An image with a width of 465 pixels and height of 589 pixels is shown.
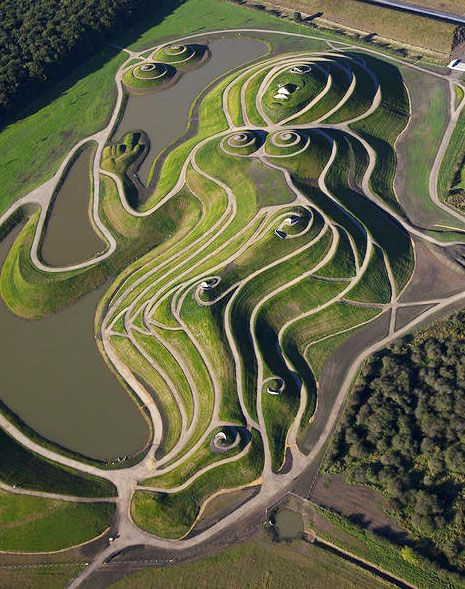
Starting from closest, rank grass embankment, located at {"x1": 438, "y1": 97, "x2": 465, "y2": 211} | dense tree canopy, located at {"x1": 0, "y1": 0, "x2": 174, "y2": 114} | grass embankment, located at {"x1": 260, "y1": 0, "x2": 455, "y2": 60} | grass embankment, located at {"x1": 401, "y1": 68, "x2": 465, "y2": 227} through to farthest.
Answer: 1. grass embankment, located at {"x1": 401, "y1": 68, "x2": 465, "y2": 227}
2. grass embankment, located at {"x1": 438, "y1": 97, "x2": 465, "y2": 211}
3. dense tree canopy, located at {"x1": 0, "y1": 0, "x2": 174, "y2": 114}
4. grass embankment, located at {"x1": 260, "y1": 0, "x2": 455, "y2": 60}

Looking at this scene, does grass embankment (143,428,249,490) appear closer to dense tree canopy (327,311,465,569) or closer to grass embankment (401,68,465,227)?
dense tree canopy (327,311,465,569)

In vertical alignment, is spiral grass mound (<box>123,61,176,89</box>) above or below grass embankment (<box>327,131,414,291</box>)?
above

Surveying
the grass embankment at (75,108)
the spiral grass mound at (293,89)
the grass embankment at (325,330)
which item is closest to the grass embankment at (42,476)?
the grass embankment at (325,330)

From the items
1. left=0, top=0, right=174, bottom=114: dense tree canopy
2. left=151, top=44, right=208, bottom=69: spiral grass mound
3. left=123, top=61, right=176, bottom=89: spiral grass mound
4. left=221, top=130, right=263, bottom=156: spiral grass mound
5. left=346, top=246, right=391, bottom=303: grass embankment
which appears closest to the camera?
left=346, top=246, right=391, bottom=303: grass embankment

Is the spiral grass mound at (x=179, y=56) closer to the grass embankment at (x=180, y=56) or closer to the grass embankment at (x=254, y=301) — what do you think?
the grass embankment at (x=180, y=56)

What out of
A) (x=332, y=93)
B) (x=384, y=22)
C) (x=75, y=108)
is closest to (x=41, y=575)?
(x=332, y=93)

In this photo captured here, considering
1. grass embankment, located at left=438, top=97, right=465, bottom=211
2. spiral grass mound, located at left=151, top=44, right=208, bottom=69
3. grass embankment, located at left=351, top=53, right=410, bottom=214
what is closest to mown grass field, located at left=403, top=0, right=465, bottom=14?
grass embankment, located at left=351, top=53, right=410, bottom=214
